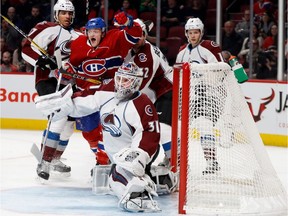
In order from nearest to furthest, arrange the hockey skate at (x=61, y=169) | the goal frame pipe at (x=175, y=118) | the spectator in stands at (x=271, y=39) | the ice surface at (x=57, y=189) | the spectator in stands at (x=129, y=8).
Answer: the ice surface at (x=57, y=189) < the goal frame pipe at (x=175, y=118) < the hockey skate at (x=61, y=169) < the spectator in stands at (x=271, y=39) < the spectator in stands at (x=129, y=8)

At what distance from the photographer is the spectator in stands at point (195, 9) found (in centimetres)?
938

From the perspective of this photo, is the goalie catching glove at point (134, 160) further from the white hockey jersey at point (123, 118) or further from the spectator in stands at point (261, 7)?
the spectator in stands at point (261, 7)

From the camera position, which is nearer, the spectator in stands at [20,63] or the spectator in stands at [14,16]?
the spectator in stands at [20,63]

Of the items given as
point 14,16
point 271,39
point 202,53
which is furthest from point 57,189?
point 14,16

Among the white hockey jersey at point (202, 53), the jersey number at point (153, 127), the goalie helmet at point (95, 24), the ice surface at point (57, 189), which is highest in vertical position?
the goalie helmet at point (95, 24)

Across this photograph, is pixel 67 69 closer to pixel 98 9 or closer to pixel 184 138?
pixel 184 138

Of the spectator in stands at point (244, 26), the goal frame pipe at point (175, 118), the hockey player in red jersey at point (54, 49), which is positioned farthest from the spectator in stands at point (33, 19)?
the goal frame pipe at point (175, 118)

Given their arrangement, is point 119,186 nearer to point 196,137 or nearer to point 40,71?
point 196,137

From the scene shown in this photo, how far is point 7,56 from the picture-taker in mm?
9312

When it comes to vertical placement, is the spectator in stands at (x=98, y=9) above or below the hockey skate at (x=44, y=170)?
above

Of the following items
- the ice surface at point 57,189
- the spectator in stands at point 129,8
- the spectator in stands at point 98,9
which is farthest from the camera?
the spectator in stands at point 129,8

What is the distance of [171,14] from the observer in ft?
30.8

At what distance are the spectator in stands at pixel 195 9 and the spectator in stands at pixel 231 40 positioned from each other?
19.8 inches

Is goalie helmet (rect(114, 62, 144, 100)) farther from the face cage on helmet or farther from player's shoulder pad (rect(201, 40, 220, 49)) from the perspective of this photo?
player's shoulder pad (rect(201, 40, 220, 49))
